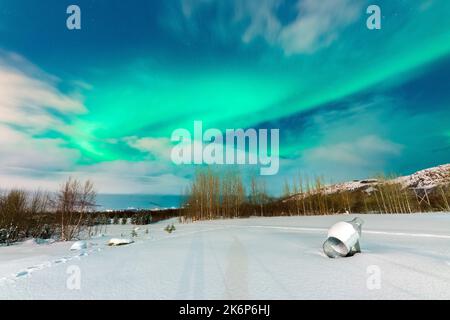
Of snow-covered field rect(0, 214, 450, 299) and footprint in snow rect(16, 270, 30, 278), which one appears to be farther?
footprint in snow rect(16, 270, 30, 278)

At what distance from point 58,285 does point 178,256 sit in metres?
1.27

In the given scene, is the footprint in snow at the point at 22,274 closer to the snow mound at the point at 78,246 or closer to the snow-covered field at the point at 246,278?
the snow-covered field at the point at 246,278

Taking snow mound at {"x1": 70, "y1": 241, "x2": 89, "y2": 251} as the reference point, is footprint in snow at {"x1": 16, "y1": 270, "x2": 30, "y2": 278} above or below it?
below

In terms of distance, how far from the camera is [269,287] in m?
1.81

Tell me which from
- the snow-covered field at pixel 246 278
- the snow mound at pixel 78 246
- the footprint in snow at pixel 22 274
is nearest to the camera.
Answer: the snow-covered field at pixel 246 278

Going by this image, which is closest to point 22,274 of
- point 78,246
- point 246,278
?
point 246,278

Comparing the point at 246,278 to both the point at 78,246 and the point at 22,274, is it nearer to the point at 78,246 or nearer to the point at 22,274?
the point at 22,274

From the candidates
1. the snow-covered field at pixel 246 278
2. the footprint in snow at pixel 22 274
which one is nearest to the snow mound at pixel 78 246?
the snow-covered field at pixel 246 278

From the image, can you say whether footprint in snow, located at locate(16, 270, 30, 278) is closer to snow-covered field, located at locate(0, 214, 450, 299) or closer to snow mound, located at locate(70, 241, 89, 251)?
snow-covered field, located at locate(0, 214, 450, 299)

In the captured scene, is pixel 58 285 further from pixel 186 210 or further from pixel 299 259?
pixel 186 210

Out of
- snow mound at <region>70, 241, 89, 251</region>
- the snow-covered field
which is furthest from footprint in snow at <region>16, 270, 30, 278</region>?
snow mound at <region>70, 241, 89, 251</region>

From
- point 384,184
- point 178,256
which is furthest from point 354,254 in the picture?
point 384,184

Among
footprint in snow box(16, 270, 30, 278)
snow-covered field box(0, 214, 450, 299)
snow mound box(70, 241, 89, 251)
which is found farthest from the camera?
snow mound box(70, 241, 89, 251)
